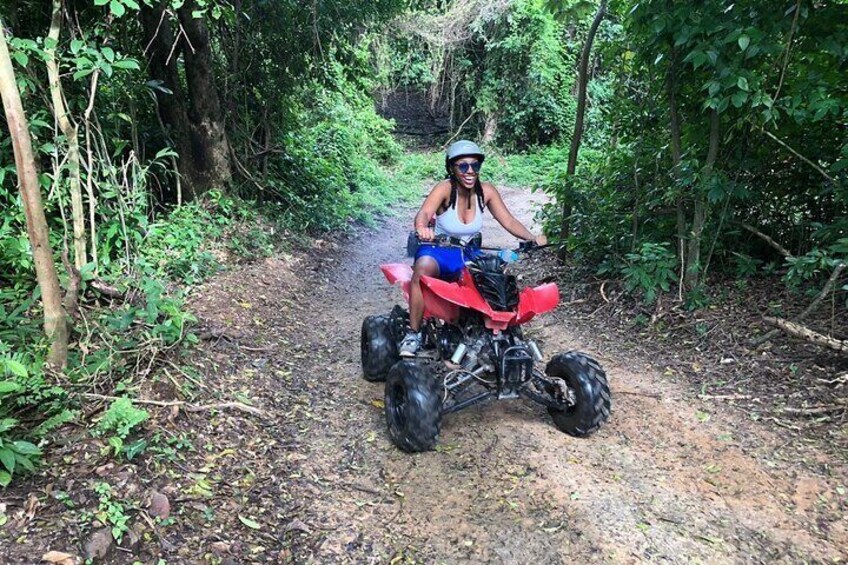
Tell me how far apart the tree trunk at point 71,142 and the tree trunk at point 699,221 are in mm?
5446

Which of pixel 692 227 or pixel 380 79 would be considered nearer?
pixel 692 227

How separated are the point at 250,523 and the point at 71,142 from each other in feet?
11.5

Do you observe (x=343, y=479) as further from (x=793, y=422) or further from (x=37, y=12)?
(x=37, y=12)

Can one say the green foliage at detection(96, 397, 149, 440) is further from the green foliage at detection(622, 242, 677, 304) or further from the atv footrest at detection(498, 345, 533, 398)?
the green foliage at detection(622, 242, 677, 304)

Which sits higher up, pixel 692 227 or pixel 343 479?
pixel 692 227

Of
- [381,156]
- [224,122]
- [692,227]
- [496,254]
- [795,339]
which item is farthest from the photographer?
[381,156]

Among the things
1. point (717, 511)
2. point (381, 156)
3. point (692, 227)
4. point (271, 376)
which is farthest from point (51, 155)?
point (381, 156)

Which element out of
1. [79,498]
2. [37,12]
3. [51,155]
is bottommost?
[79,498]

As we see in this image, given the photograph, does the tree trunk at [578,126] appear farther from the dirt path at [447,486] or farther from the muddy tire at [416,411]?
the muddy tire at [416,411]

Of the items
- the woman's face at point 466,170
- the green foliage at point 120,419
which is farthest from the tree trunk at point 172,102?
the green foliage at point 120,419

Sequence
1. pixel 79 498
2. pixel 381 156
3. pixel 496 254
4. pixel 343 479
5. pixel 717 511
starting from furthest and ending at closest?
pixel 381 156
pixel 496 254
pixel 343 479
pixel 717 511
pixel 79 498

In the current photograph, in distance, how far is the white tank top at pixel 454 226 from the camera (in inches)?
175

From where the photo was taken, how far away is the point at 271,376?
4.69 metres

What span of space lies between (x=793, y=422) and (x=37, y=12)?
703 cm
